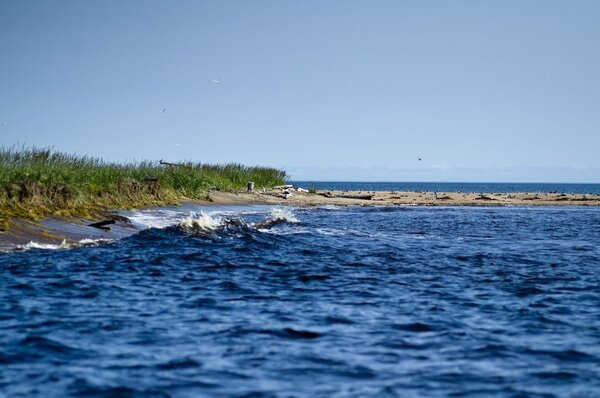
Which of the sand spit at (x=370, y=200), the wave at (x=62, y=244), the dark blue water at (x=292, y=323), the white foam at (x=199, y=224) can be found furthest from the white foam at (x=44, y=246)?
the sand spit at (x=370, y=200)

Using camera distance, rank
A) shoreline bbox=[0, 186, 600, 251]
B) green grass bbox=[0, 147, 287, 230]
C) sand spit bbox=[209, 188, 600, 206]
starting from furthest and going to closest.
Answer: sand spit bbox=[209, 188, 600, 206] → green grass bbox=[0, 147, 287, 230] → shoreline bbox=[0, 186, 600, 251]

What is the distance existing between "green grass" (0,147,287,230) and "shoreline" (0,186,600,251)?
583 millimetres

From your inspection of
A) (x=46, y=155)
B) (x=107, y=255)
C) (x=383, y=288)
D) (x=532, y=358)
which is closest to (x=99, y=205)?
(x=46, y=155)

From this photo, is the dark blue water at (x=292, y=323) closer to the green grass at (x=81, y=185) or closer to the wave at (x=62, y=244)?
the wave at (x=62, y=244)

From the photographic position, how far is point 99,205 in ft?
94.9

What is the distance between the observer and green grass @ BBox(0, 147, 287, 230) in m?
23.2

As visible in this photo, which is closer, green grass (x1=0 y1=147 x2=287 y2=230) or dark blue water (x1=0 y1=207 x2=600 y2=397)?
dark blue water (x1=0 y1=207 x2=600 y2=397)

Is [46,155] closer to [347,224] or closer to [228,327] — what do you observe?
[347,224]

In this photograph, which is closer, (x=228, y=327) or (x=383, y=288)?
(x=228, y=327)

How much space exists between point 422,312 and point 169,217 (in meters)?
21.0

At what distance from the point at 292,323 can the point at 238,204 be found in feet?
120

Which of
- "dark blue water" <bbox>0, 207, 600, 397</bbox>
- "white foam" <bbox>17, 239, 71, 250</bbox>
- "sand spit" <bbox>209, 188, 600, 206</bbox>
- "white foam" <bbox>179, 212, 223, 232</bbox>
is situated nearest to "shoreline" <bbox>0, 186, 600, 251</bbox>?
"sand spit" <bbox>209, 188, 600, 206</bbox>

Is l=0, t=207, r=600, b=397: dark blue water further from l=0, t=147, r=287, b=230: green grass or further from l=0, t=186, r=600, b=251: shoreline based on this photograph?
l=0, t=147, r=287, b=230: green grass

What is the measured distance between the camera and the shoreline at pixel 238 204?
19734 mm
